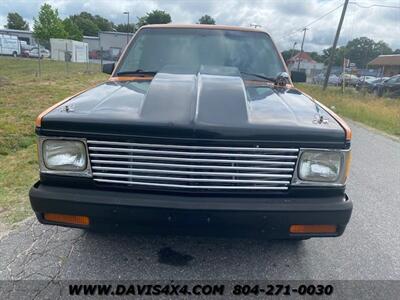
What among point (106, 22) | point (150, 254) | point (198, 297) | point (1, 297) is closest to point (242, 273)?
point (198, 297)

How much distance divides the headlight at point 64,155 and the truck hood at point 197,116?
9 cm

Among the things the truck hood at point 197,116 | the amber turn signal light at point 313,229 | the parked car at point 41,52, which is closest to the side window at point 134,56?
the truck hood at point 197,116

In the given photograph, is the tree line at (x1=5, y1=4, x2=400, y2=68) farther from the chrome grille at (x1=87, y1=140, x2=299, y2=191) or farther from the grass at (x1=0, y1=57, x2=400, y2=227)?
the chrome grille at (x1=87, y1=140, x2=299, y2=191)

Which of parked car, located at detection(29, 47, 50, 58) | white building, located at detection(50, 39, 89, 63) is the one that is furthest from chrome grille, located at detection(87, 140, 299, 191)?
parked car, located at detection(29, 47, 50, 58)

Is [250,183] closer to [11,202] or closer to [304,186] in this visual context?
[304,186]

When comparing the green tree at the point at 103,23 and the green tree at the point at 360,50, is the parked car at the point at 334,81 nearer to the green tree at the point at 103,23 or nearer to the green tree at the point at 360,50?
the green tree at the point at 360,50

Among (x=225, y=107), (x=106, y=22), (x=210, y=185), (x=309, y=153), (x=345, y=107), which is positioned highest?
(x=106, y=22)

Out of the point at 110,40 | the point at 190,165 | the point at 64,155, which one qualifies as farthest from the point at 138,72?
the point at 110,40

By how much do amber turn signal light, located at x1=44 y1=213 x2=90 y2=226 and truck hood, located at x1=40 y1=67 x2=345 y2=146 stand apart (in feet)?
1.80

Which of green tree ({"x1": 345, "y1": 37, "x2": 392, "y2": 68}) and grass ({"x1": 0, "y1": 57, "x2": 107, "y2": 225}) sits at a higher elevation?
green tree ({"x1": 345, "y1": 37, "x2": 392, "y2": 68})

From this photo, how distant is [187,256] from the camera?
2.75 metres

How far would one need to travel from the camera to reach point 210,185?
2113mm

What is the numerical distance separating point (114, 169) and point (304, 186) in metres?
1.21

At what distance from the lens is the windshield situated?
3.65 m
